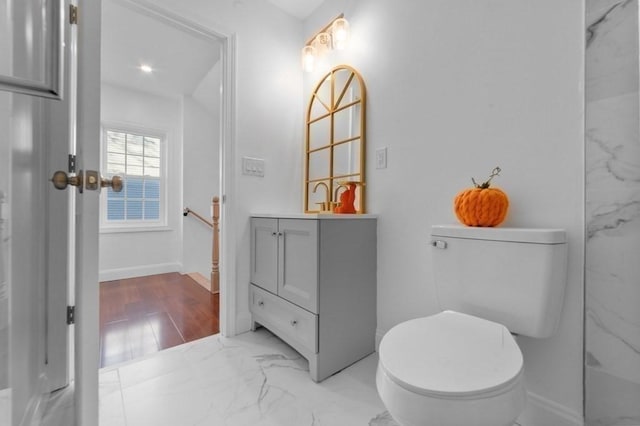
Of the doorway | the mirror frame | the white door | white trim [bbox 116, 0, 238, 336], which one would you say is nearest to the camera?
the mirror frame

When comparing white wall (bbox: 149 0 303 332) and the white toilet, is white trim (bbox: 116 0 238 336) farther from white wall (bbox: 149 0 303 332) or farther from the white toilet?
the white toilet

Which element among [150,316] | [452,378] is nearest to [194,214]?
[150,316]

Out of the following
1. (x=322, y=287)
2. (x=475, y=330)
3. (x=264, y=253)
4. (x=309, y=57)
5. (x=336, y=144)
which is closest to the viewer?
(x=475, y=330)

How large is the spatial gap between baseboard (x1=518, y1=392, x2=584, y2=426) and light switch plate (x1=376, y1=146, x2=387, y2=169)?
1155 millimetres

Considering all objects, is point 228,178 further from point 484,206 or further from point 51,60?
point 484,206

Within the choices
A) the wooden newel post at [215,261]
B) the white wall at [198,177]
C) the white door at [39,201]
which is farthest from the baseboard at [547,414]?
the white wall at [198,177]

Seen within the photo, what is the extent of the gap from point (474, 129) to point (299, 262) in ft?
3.31

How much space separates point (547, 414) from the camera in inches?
38.0

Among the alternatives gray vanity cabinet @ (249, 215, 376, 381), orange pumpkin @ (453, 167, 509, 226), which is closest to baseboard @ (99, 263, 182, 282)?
gray vanity cabinet @ (249, 215, 376, 381)

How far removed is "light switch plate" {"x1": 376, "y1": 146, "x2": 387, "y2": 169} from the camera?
1.53 metres

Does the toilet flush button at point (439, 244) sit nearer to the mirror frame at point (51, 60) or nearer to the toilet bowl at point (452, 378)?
the toilet bowl at point (452, 378)

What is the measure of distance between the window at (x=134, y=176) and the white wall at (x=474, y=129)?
2.90 meters

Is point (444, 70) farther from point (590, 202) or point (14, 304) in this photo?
point (14, 304)

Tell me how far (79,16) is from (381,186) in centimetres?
133
